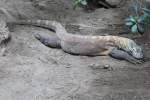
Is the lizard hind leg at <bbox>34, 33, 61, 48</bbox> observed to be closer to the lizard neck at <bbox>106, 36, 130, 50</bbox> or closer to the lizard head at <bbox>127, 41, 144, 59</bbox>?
the lizard neck at <bbox>106, 36, 130, 50</bbox>

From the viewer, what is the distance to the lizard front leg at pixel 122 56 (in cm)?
702

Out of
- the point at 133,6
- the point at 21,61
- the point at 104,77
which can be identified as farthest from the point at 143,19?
the point at 21,61

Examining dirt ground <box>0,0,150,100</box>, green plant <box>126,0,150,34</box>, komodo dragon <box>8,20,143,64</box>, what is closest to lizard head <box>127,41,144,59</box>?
komodo dragon <box>8,20,143,64</box>

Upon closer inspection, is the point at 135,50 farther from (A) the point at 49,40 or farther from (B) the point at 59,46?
(A) the point at 49,40

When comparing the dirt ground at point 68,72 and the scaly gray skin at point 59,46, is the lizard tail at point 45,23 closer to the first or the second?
the dirt ground at point 68,72

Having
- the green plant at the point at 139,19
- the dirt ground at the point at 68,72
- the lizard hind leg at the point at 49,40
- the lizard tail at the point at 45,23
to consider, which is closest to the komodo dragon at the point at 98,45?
the lizard hind leg at the point at 49,40

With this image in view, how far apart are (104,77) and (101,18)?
2357 mm

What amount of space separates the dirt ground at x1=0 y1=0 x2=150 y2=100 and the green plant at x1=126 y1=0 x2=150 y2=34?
6.7 inches

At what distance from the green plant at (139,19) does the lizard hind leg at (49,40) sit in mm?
1347

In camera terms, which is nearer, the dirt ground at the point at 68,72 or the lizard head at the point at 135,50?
the dirt ground at the point at 68,72

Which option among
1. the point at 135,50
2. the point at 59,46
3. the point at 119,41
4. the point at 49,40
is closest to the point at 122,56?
the point at 135,50

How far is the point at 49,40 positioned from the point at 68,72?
1.20m

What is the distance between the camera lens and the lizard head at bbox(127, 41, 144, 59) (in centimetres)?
710

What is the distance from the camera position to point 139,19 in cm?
790
